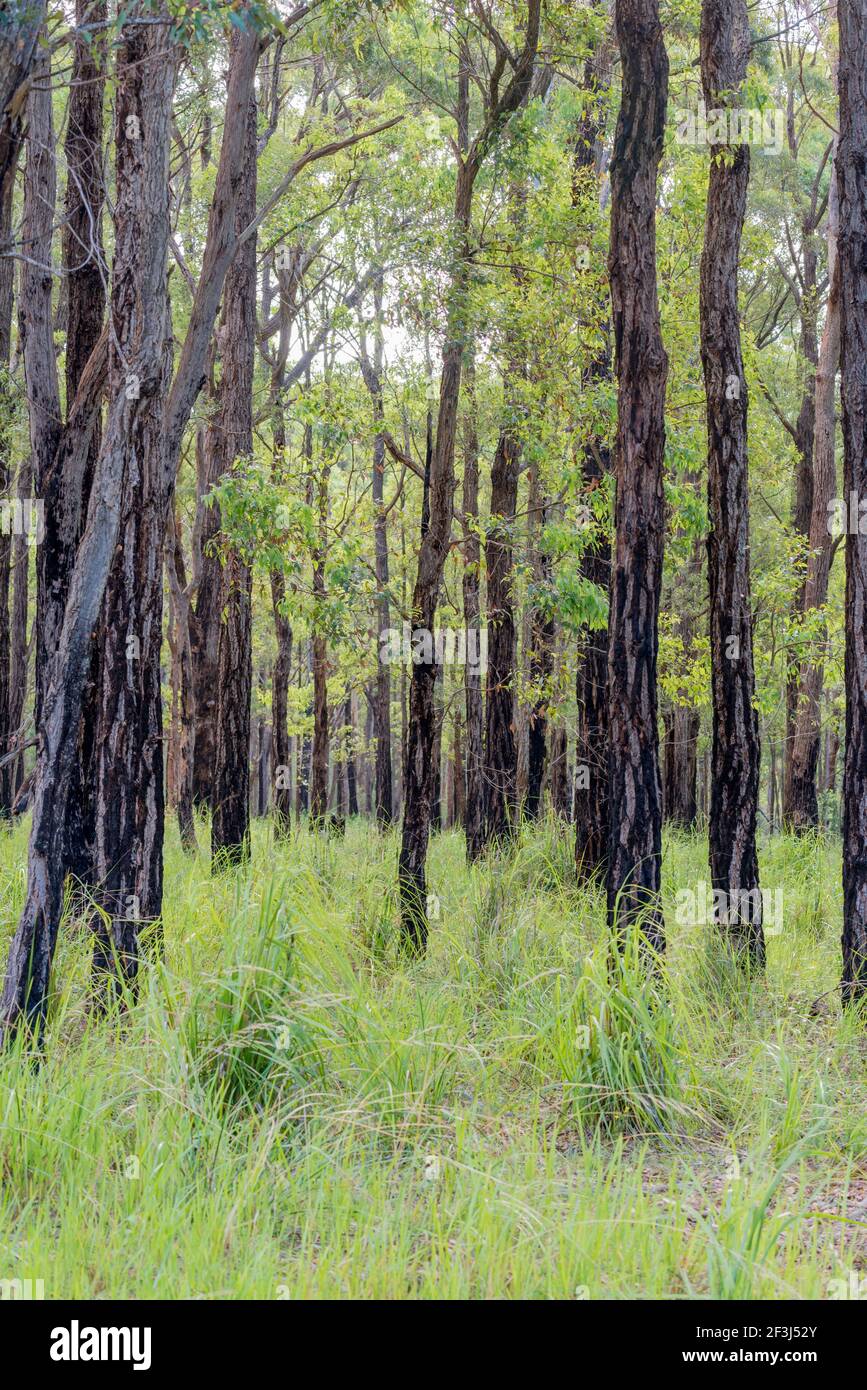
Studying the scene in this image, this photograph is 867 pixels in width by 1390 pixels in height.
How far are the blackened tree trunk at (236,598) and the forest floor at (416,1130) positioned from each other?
4430mm

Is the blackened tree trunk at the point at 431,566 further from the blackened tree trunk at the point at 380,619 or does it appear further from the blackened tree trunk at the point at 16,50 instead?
the blackened tree trunk at the point at 380,619

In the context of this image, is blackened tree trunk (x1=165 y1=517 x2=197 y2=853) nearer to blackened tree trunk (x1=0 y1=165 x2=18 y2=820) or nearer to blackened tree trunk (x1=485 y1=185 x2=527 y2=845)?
blackened tree trunk (x1=0 y1=165 x2=18 y2=820)

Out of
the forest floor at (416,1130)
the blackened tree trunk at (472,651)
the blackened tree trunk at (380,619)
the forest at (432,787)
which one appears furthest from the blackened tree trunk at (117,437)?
the blackened tree trunk at (380,619)

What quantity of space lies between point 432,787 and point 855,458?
453 centimetres

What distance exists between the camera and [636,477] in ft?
26.9

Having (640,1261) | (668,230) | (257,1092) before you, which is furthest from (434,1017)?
(668,230)

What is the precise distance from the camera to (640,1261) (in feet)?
13.0

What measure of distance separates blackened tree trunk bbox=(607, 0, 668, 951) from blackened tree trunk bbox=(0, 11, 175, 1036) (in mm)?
3277

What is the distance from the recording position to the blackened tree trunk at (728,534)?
352 inches

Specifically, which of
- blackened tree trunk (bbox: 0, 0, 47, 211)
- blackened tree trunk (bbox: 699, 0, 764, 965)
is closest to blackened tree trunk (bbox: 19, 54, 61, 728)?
blackened tree trunk (bbox: 0, 0, 47, 211)

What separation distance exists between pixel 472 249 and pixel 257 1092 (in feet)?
27.2

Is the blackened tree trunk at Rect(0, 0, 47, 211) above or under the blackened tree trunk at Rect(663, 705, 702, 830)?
above

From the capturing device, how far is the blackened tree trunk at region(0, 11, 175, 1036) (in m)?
5.89
